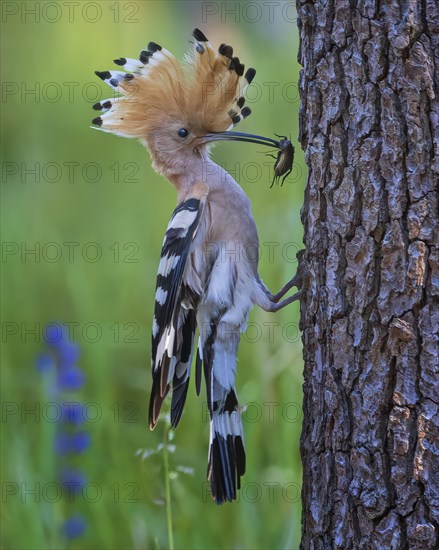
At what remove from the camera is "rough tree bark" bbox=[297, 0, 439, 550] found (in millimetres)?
1743

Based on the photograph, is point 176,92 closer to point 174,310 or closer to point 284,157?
point 284,157

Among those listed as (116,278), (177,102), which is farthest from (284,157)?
(116,278)

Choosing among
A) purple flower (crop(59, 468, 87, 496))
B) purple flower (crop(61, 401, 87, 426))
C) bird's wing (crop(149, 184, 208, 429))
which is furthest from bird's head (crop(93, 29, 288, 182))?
purple flower (crop(59, 468, 87, 496))

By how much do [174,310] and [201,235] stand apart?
10.4 inches

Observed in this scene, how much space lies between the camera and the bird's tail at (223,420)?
2445 millimetres

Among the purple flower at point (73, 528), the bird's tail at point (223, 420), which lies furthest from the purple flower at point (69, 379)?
the bird's tail at point (223, 420)

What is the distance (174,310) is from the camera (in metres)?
2.58

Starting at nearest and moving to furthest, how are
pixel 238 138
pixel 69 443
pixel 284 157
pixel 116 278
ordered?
1. pixel 284 157
2. pixel 238 138
3. pixel 69 443
4. pixel 116 278

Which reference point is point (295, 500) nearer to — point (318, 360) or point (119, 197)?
point (318, 360)

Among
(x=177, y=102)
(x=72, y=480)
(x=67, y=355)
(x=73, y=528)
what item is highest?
(x=177, y=102)

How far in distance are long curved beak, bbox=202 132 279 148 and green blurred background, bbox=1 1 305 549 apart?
16.2 inches

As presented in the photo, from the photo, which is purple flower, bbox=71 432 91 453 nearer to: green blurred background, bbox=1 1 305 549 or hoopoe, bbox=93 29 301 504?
green blurred background, bbox=1 1 305 549

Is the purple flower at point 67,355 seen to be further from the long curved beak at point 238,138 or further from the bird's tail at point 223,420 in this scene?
the long curved beak at point 238,138

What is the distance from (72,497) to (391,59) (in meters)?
2.00
